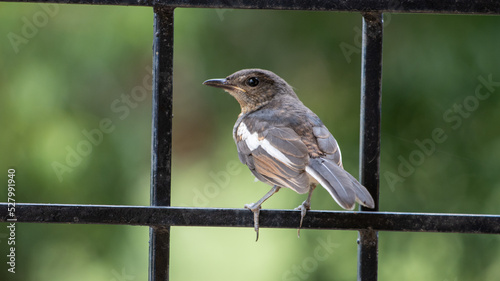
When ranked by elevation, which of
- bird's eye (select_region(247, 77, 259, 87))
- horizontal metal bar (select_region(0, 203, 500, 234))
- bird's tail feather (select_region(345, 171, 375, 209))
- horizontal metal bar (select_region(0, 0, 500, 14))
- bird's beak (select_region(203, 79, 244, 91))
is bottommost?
horizontal metal bar (select_region(0, 203, 500, 234))

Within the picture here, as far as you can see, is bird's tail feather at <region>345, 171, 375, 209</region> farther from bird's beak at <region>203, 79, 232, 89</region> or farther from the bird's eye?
the bird's eye

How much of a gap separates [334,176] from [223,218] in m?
0.42

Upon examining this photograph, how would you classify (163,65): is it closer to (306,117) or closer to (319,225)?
(319,225)

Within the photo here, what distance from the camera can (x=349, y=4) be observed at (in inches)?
→ 56.3

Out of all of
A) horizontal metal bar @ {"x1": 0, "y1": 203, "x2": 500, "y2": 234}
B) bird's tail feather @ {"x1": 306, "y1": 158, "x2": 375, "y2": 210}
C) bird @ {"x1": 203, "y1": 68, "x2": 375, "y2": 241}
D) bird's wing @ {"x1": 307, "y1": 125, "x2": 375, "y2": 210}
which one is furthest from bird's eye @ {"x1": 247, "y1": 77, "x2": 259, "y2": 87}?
horizontal metal bar @ {"x1": 0, "y1": 203, "x2": 500, "y2": 234}

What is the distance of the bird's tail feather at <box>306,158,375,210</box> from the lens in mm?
1394

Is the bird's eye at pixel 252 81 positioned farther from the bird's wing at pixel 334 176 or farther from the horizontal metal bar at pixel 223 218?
the horizontal metal bar at pixel 223 218

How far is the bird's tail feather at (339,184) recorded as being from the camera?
4.57ft

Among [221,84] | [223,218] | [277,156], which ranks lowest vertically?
[223,218]

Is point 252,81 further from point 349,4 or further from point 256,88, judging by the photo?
point 349,4

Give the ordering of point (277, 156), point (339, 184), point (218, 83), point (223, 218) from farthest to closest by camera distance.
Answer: point (218, 83), point (277, 156), point (339, 184), point (223, 218)

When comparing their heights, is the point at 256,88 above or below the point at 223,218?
above

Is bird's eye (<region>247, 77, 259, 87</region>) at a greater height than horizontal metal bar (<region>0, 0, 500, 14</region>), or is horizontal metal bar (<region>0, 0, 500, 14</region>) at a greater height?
horizontal metal bar (<region>0, 0, 500, 14</region>)

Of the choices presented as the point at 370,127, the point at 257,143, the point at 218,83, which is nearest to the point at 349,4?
the point at 370,127
